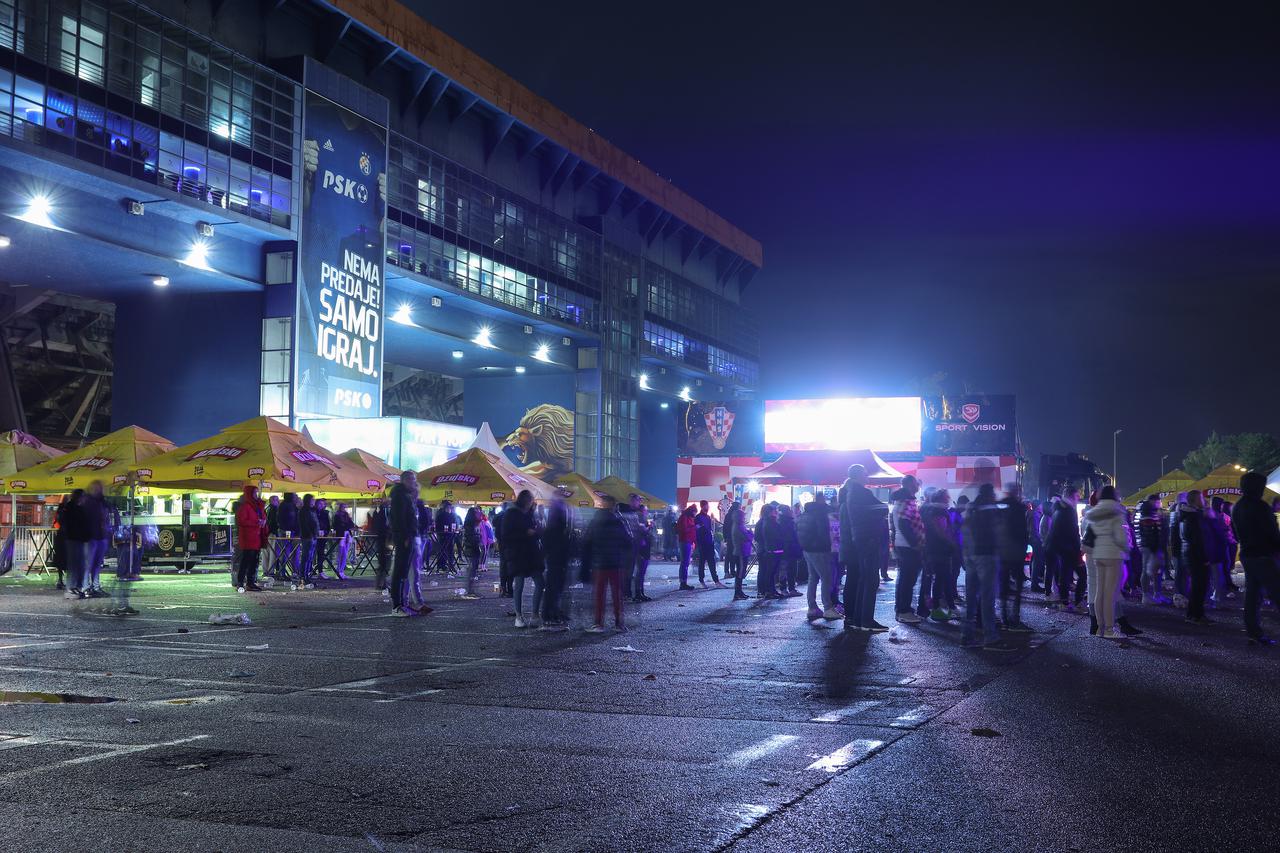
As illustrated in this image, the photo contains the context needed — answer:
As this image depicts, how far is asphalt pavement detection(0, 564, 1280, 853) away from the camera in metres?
4.65

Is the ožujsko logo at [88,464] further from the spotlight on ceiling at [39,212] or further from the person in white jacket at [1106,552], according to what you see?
the person in white jacket at [1106,552]

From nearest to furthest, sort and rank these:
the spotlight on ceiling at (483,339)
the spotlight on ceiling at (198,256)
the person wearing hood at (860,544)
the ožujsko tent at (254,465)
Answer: the person wearing hood at (860,544) < the ožujsko tent at (254,465) < the spotlight on ceiling at (198,256) < the spotlight on ceiling at (483,339)

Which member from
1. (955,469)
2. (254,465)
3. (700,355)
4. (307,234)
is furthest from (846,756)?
(700,355)

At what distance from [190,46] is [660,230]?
37055 mm

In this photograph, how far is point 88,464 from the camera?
71.9ft

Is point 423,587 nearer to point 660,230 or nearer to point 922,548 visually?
point 922,548

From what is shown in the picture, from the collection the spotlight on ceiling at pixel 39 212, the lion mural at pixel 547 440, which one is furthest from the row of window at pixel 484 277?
the spotlight on ceiling at pixel 39 212

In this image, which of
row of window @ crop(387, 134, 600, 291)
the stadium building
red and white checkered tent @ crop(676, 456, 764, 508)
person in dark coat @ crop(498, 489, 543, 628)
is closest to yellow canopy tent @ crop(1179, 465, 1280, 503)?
red and white checkered tent @ crop(676, 456, 764, 508)

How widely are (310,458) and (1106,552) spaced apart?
46.3 feet

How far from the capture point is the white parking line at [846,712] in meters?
7.32

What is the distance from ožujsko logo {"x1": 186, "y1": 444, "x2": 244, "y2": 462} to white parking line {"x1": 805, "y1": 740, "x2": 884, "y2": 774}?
16047 millimetres

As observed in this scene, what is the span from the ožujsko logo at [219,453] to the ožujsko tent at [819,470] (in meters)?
12.4

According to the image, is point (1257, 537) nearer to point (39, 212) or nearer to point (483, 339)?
point (39, 212)

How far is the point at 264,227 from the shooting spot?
118 feet
